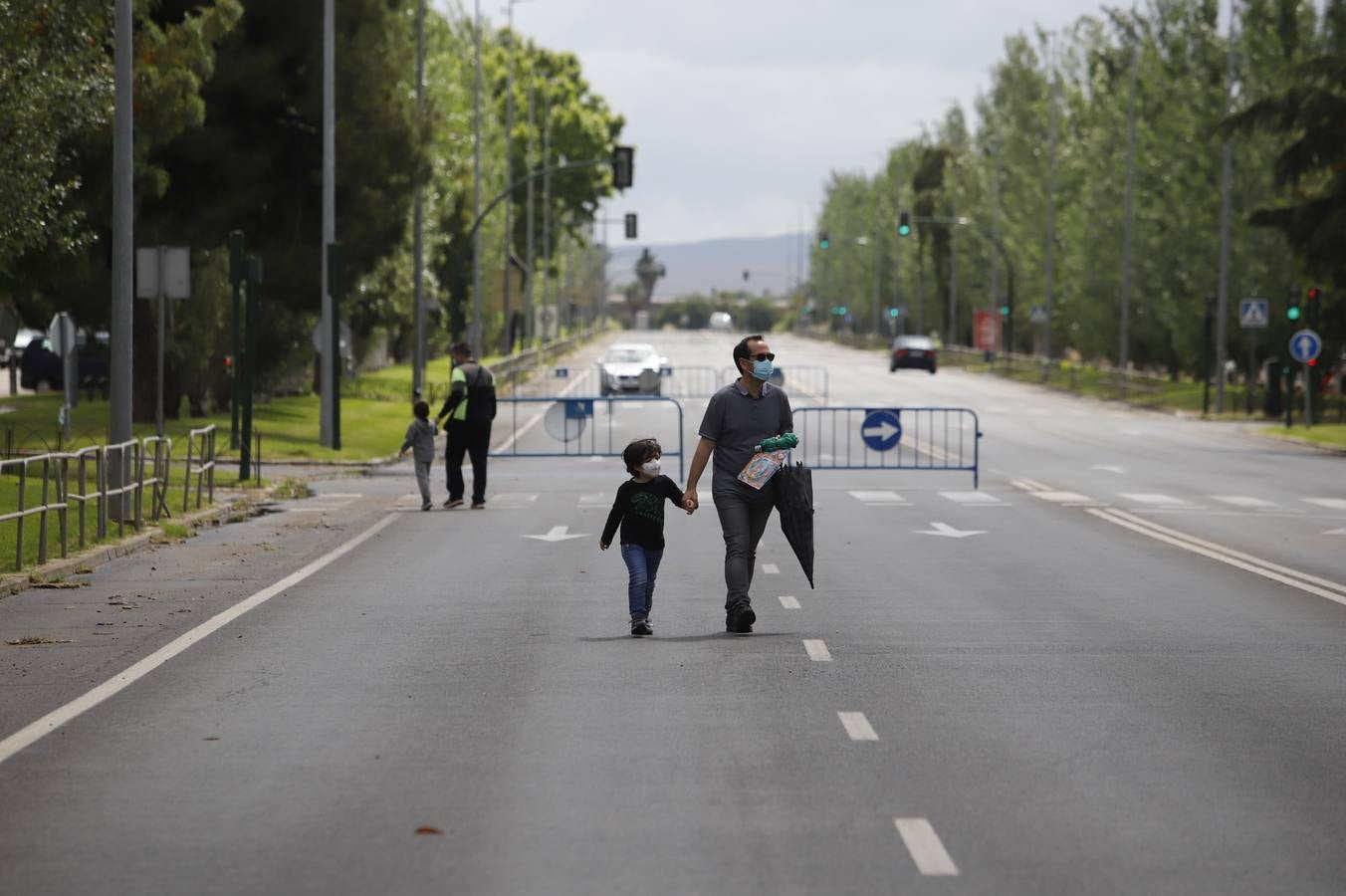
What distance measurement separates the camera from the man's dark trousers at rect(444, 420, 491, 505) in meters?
27.7

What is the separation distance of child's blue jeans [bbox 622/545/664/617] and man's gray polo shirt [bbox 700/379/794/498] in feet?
1.98

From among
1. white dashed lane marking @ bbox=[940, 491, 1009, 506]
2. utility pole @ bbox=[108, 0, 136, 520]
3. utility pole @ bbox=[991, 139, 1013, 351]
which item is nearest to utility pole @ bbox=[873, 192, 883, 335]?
utility pole @ bbox=[991, 139, 1013, 351]

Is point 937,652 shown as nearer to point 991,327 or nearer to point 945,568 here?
point 945,568

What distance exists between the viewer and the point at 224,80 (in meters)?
43.9

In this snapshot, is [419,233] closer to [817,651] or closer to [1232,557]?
[1232,557]

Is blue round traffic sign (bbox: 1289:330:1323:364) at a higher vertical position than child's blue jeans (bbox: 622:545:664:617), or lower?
higher

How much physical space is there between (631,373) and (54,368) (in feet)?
54.8

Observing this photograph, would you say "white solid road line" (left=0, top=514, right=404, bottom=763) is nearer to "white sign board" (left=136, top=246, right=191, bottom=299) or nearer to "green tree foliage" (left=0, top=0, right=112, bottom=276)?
"white sign board" (left=136, top=246, right=191, bottom=299)

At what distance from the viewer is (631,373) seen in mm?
70250

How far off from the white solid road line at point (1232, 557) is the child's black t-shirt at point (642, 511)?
5603 mm

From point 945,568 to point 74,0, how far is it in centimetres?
1309

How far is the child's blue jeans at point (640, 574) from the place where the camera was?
14984 mm

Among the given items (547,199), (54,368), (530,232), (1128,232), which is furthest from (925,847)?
(547,199)

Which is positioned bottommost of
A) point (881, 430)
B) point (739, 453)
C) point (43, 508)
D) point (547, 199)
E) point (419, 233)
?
point (43, 508)
